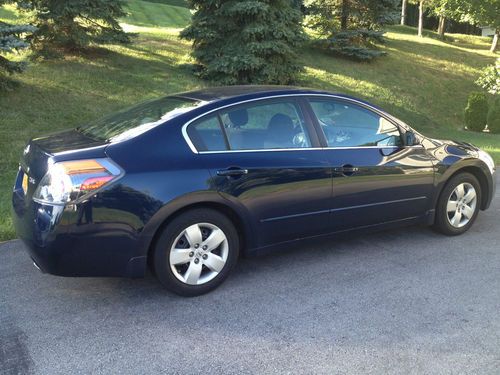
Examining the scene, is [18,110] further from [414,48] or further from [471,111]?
[414,48]

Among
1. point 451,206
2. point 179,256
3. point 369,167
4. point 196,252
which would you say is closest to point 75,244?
point 179,256

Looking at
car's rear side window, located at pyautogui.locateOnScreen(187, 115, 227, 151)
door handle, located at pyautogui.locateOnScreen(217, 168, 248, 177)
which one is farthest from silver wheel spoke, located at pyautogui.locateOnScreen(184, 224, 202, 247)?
car's rear side window, located at pyautogui.locateOnScreen(187, 115, 227, 151)

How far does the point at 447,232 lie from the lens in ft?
17.3

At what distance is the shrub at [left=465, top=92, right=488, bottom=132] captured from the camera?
15141 millimetres

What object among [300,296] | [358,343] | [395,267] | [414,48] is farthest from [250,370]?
[414,48]

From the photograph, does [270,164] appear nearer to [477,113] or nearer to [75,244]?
[75,244]

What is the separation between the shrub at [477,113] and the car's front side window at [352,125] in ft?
38.2

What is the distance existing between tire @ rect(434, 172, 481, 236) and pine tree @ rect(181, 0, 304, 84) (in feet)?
25.6

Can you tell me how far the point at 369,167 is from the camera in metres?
4.56

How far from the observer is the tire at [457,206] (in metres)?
5.16

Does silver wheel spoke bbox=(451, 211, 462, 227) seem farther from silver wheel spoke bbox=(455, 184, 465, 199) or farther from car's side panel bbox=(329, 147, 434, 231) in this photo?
car's side panel bbox=(329, 147, 434, 231)

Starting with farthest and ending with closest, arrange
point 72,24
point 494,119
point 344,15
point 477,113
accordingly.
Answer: point 344,15 → point 477,113 → point 494,119 → point 72,24

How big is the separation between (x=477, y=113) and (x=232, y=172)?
13.3 m

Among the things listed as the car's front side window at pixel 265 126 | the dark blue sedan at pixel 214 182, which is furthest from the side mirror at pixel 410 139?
the car's front side window at pixel 265 126
